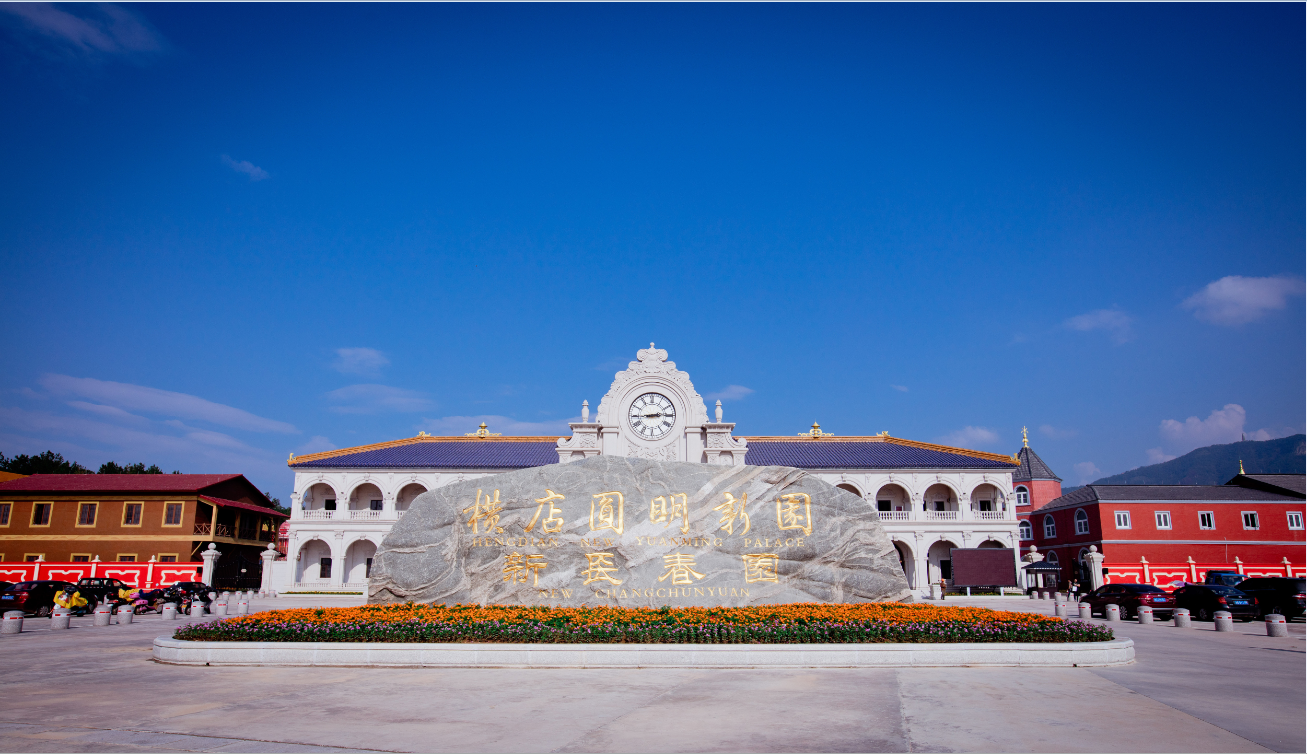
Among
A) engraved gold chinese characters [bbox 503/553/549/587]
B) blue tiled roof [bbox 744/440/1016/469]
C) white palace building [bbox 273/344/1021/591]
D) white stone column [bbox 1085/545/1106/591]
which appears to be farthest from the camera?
blue tiled roof [bbox 744/440/1016/469]

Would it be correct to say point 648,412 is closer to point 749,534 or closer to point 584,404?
point 584,404

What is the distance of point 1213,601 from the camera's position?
24.6m

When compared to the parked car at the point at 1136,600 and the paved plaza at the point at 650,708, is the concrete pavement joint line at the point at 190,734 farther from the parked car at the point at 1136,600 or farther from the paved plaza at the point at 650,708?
the parked car at the point at 1136,600

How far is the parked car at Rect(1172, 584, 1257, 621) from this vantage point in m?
24.4

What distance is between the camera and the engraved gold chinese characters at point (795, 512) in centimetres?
1761

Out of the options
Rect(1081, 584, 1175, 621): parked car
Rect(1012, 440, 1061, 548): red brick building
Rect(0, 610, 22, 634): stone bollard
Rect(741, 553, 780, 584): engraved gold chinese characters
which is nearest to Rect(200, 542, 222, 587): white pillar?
Rect(0, 610, 22, 634): stone bollard

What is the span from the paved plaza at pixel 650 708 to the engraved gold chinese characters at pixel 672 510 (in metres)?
5.74

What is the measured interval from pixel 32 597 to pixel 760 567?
77.6ft

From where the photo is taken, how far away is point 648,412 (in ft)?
121

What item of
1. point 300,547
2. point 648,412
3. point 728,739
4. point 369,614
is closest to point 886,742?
point 728,739

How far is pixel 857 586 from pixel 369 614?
997 cm

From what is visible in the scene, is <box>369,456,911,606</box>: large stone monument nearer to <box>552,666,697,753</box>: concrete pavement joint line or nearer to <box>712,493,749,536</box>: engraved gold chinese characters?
<box>712,493,749,536</box>: engraved gold chinese characters

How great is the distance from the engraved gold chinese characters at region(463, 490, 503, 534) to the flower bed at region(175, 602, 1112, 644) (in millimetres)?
3768

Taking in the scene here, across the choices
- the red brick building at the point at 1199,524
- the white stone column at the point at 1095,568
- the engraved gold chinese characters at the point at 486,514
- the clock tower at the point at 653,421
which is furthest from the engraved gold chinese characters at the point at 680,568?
the red brick building at the point at 1199,524
